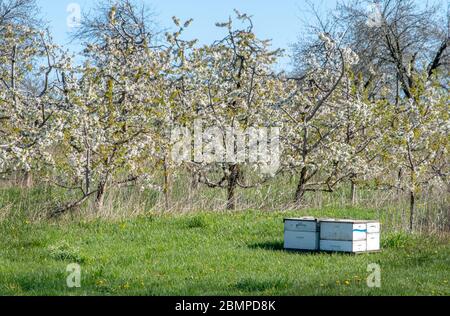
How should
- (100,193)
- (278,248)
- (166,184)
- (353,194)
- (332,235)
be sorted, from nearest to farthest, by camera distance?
(332,235) < (278,248) < (100,193) < (166,184) < (353,194)

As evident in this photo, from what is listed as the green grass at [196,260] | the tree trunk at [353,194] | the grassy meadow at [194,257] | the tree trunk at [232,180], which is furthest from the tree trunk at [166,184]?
the tree trunk at [353,194]

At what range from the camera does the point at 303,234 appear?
1194cm

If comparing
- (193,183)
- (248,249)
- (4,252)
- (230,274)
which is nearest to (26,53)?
(193,183)

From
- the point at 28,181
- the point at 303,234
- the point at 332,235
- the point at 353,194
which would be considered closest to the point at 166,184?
the point at 28,181

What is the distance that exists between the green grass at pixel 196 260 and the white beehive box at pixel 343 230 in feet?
1.16

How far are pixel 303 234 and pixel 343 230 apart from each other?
634 mm

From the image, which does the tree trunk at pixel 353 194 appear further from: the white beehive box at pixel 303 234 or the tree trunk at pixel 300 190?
the white beehive box at pixel 303 234

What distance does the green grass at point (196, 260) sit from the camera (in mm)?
8969

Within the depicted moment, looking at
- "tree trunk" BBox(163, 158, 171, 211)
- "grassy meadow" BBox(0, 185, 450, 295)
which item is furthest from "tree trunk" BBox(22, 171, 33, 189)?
"tree trunk" BBox(163, 158, 171, 211)

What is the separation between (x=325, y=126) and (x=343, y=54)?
6.19ft

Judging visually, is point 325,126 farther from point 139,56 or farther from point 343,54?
point 139,56

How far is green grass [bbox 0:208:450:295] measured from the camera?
8.97 meters

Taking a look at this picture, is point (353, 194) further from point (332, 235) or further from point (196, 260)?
point (196, 260)

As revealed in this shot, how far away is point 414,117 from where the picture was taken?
57.8 feet
